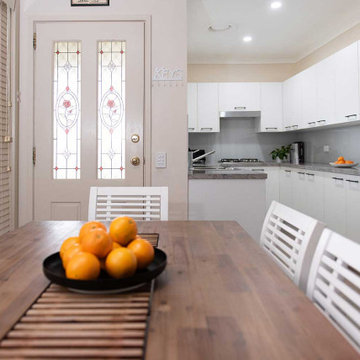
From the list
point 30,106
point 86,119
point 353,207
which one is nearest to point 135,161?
point 86,119

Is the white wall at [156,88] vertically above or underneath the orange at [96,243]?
above

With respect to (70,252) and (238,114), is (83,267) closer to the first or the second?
(70,252)

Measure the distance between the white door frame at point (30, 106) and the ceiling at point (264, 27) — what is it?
1.33 m

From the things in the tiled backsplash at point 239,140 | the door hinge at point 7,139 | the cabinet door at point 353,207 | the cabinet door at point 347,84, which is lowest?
the cabinet door at point 353,207

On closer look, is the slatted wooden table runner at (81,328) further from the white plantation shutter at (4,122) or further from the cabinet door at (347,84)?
the cabinet door at (347,84)

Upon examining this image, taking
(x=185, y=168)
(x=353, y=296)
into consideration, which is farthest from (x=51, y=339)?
(x=185, y=168)

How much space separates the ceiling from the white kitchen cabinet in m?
0.57

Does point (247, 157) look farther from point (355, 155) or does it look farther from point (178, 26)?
point (178, 26)

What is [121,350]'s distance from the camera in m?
0.60

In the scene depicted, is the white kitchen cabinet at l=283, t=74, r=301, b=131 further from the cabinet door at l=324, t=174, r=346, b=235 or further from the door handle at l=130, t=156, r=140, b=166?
the door handle at l=130, t=156, r=140, b=166

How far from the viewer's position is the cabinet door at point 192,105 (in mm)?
5621

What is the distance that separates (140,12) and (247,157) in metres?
3.68

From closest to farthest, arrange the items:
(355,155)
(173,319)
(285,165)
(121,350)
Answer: (121,350) < (173,319) < (355,155) < (285,165)

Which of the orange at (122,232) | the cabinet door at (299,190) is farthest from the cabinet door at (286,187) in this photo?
the orange at (122,232)
